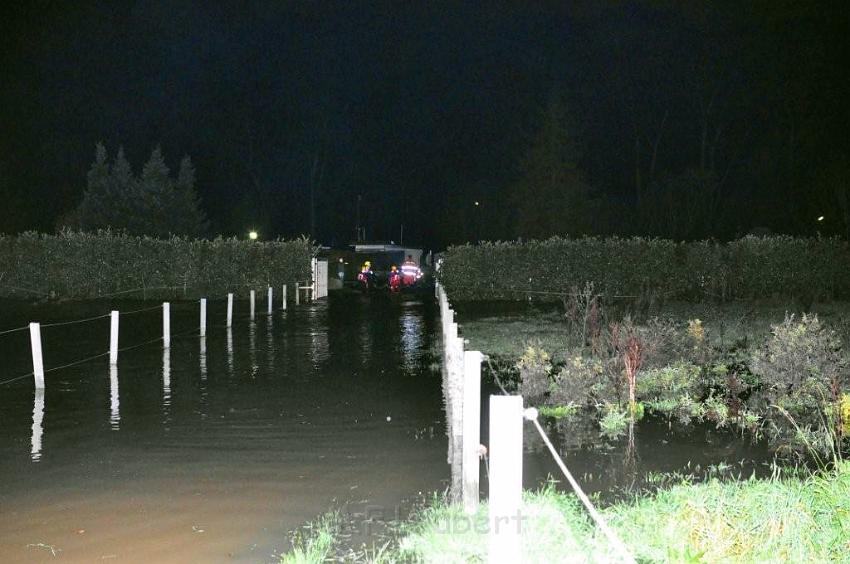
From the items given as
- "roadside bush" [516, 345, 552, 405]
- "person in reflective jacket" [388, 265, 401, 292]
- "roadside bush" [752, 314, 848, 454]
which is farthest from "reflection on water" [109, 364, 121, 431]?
"person in reflective jacket" [388, 265, 401, 292]

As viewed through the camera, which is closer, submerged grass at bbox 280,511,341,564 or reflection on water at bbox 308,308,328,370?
submerged grass at bbox 280,511,341,564

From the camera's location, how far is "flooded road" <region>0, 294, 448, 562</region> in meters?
6.52

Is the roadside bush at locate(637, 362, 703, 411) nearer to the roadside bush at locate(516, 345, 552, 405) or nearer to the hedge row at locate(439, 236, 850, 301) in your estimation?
the roadside bush at locate(516, 345, 552, 405)

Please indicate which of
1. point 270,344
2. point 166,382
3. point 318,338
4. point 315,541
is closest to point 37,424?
point 166,382

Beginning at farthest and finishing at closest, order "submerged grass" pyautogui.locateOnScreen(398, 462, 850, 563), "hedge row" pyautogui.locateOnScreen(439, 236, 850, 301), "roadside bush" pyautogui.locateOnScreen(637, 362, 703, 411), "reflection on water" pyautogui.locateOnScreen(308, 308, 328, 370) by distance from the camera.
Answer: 1. "hedge row" pyautogui.locateOnScreen(439, 236, 850, 301)
2. "reflection on water" pyautogui.locateOnScreen(308, 308, 328, 370)
3. "roadside bush" pyautogui.locateOnScreen(637, 362, 703, 411)
4. "submerged grass" pyautogui.locateOnScreen(398, 462, 850, 563)

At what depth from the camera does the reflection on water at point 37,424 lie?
30.3 feet

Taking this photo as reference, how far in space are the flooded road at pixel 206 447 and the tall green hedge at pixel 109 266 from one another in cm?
2140

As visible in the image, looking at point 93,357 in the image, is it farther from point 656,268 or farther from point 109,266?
point 656,268

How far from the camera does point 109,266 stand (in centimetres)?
4000

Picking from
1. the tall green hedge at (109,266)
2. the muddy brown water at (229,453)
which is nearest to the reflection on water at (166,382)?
the muddy brown water at (229,453)

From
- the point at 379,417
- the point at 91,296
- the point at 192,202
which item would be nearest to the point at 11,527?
the point at 379,417

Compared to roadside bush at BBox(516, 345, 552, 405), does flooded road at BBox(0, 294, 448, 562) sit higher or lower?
lower

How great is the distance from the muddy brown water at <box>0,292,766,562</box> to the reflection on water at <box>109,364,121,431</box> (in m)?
0.04

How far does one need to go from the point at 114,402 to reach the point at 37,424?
162 cm
